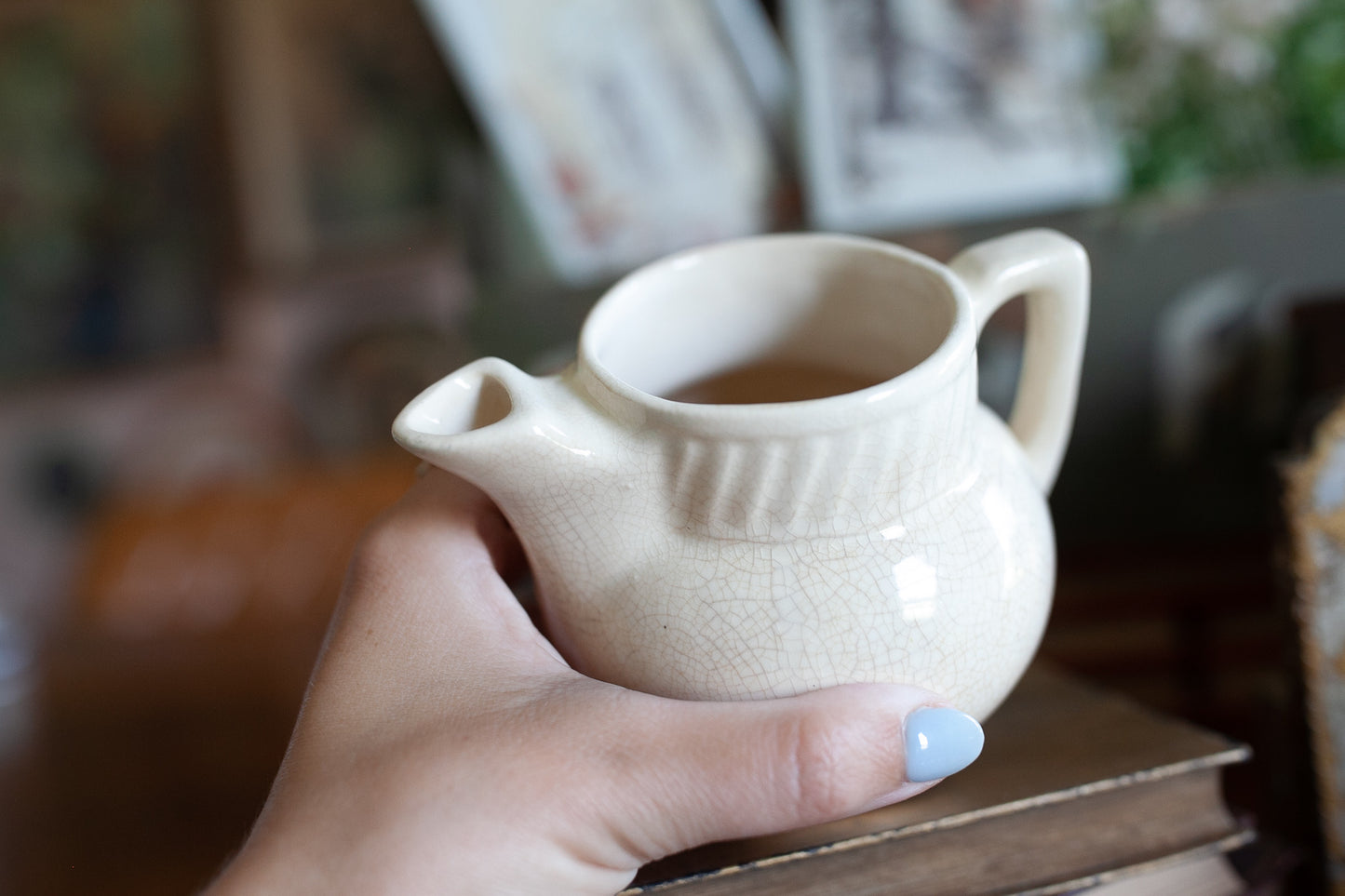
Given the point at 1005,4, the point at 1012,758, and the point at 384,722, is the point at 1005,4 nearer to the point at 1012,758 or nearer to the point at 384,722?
the point at 1012,758

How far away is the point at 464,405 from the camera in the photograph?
15.7 inches

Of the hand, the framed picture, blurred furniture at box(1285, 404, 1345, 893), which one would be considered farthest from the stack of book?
the framed picture

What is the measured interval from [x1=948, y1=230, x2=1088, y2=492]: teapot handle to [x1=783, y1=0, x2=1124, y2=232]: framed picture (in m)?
0.58

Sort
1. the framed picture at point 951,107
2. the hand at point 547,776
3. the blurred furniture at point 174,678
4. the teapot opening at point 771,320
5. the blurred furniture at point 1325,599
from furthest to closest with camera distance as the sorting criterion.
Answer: the framed picture at point 951,107, the blurred furniture at point 174,678, the blurred furniture at point 1325,599, the teapot opening at point 771,320, the hand at point 547,776

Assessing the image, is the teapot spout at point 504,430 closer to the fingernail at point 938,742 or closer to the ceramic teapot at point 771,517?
the ceramic teapot at point 771,517

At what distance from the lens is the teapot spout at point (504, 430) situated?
0.37 m

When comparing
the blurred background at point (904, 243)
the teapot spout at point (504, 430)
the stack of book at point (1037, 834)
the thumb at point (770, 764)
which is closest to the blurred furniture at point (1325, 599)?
the blurred background at point (904, 243)

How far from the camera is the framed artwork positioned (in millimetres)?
1135

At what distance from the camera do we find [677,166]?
1.13m

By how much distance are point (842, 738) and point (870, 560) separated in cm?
7

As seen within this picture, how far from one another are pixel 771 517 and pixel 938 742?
0.11 m

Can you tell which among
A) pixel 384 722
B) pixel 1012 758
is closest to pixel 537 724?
pixel 384 722

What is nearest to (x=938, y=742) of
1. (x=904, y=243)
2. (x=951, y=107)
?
(x=904, y=243)

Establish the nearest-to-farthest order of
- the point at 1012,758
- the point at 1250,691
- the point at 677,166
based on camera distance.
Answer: the point at 1012,758 → the point at 1250,691 → the point at 677,166
